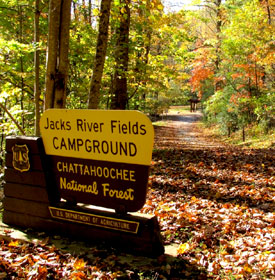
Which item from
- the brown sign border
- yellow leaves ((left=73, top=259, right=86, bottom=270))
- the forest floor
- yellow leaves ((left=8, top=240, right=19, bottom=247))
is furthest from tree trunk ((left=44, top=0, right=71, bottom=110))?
yellow leaves ((left=73, top=259, right=86, bottom=270))

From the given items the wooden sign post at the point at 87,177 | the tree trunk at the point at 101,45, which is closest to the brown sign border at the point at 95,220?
the wooden sign post at the point at 87,177

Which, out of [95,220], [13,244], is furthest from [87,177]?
[13,244]

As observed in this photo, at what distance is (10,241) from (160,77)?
9.67 metres

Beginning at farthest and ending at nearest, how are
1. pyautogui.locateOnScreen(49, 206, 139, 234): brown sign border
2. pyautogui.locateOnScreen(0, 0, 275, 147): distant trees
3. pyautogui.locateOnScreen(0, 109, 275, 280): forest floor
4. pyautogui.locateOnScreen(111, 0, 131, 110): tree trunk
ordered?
pyautogui.locateOnScreen(111, 0, 131, 110): tree trunk → pyautogui.locateOnScreen(0, 0, 275, 147): distant trees → pyautogui.locateOnScreen(49, 206, 139, 234): brown sign border → pyautogui.locateOnScreen(0, 109, 275, 280): forest floor

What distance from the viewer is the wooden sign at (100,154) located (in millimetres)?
3256

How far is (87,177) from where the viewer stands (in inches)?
143

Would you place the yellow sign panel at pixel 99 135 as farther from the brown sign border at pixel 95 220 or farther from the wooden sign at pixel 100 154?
the brown sign border at pixel 95 220

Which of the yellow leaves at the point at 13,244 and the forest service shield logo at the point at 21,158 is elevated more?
the forest service shield logo at the point at 21,158

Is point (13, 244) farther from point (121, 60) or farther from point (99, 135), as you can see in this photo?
point (121, 60)

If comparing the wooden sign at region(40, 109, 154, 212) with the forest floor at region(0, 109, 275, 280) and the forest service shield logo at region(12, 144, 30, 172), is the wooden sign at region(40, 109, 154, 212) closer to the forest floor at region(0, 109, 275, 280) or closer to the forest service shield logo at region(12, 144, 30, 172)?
the forest service shield logo at region(12, 144, 30, 172)

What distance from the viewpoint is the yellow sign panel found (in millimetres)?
3217

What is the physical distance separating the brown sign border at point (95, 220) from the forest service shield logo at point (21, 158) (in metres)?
0.65

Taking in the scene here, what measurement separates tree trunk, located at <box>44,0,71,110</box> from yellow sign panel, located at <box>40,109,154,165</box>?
60.7 inches

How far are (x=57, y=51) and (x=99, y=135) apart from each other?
2.33 meters
